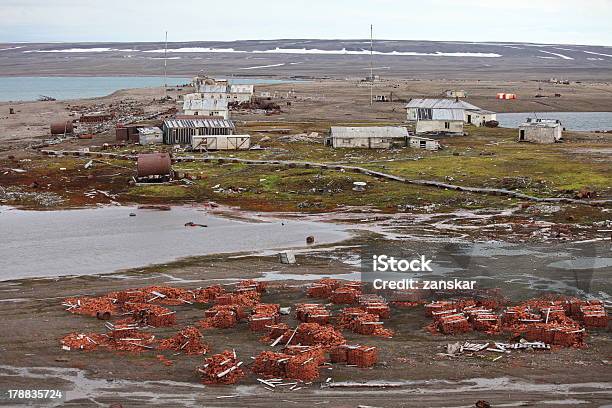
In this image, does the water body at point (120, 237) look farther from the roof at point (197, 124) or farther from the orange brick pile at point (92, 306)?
the roof at point (197, 124)

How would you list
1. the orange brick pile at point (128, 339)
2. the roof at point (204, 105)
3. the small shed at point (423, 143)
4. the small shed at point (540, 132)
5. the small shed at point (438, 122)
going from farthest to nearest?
the roof at point (204, 105), the small shed at point (438, 122), the small shed at point (540, 132), the small shed at point (423, 143), the orange brick pile at point (128, 339)

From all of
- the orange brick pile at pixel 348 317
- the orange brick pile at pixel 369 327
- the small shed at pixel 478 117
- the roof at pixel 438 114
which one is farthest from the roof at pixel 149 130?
the orange brick pile at pixel 369 327

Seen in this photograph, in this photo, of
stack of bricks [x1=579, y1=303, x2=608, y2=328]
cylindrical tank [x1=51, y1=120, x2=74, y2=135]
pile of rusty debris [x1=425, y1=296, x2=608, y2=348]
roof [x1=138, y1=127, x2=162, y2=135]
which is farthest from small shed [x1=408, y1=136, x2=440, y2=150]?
stack of bricks [x1=579, y1=303, x2=608, y2=328]

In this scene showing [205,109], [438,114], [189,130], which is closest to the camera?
[189,130]

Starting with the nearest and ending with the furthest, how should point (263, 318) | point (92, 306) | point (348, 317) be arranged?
point (263, 318) < point (348, 317) < point (92, 306)

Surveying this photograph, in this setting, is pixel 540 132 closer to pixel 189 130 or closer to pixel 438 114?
pixel 438 114

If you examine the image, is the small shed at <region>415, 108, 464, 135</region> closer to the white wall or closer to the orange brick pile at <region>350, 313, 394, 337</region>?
the white wall

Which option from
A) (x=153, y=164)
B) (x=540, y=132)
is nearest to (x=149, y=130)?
(x=153, y=164)
